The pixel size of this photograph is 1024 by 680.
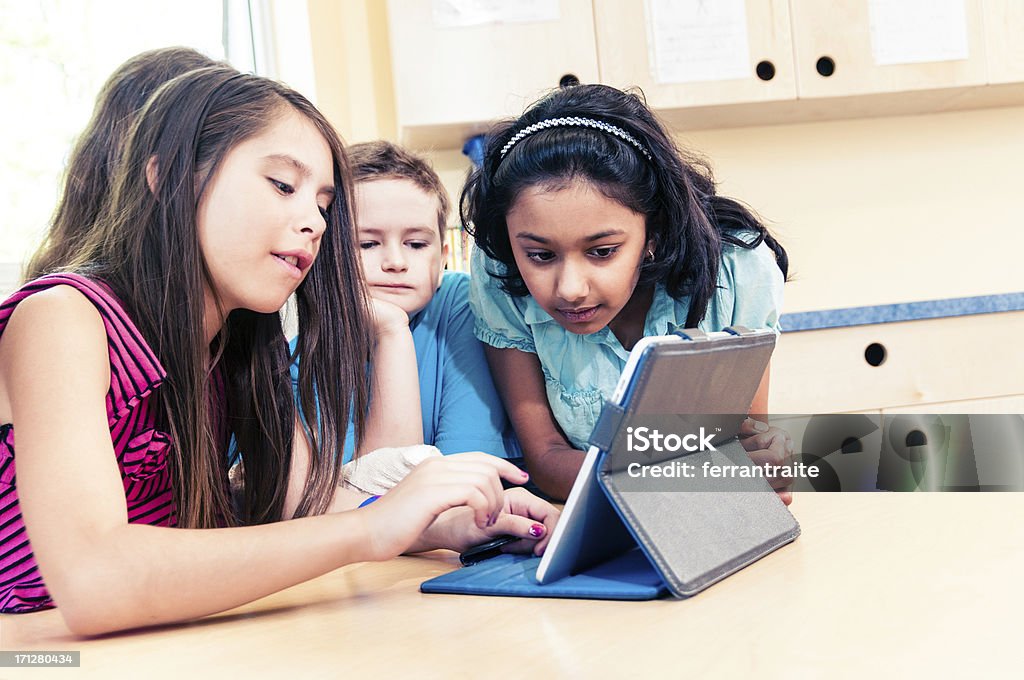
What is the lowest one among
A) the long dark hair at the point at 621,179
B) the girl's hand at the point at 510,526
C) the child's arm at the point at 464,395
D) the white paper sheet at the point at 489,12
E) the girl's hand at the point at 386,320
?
the girl's hand at the point at 510,526

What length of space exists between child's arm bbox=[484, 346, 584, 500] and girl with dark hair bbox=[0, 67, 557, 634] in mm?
175

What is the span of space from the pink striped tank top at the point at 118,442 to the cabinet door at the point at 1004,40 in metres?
2.30

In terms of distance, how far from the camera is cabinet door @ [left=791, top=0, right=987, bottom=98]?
7.55ft

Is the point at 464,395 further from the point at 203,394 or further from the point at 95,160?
the point at 95,160

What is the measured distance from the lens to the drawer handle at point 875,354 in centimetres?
228

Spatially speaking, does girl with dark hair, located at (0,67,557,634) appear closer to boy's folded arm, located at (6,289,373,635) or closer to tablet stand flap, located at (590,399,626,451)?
boy's folded arm, located at (6,289,373,635)

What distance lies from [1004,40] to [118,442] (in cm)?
239

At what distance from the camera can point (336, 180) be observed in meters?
→ 1.04

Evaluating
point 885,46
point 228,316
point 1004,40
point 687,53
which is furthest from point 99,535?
point 1004,40

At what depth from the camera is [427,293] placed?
1.38 meters

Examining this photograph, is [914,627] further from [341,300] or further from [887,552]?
[341,300]

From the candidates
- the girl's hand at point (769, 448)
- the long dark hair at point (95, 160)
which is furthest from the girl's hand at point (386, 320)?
the girl's hand at point (769, 448)

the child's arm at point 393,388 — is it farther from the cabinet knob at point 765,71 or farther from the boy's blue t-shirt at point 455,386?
the cabinet knob at point 765,71

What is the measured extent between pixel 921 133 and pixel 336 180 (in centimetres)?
217
